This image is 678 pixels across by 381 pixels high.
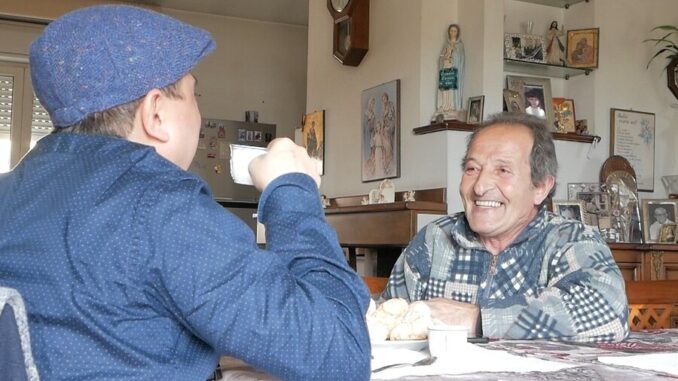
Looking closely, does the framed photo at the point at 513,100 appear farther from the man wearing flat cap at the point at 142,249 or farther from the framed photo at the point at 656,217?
the man wearing flat cap at the point at 142,249

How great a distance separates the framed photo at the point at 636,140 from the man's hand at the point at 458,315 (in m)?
3.57

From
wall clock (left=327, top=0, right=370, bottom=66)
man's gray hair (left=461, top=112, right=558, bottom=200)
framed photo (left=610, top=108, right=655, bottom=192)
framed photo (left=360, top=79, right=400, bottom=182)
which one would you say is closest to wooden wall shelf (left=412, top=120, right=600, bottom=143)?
framed photo (left=610, top=108, right=655, bottom=192)

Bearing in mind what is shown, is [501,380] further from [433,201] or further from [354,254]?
[354,254]

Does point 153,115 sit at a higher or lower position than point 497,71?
lower

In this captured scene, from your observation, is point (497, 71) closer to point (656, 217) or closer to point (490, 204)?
point (656, 217)

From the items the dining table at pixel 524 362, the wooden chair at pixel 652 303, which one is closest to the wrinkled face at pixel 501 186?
the wooden chair at pixel 652 303

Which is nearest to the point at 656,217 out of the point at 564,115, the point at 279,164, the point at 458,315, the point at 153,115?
the point at 564,115

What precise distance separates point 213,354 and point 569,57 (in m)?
4.35

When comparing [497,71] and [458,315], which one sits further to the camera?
[497,71]

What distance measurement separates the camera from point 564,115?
4.81 m

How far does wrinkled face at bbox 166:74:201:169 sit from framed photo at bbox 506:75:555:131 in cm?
397

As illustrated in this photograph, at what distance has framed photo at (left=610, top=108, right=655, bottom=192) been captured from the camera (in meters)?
4.88

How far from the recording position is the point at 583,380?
3.62ft

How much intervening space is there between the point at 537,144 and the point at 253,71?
6554 millimetres
